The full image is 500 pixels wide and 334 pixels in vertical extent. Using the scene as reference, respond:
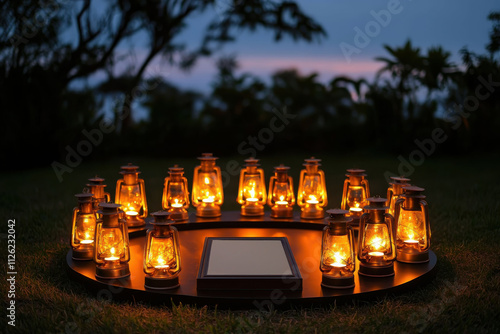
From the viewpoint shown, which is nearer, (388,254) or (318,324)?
(318,324)

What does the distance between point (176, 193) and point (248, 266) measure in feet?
4.44

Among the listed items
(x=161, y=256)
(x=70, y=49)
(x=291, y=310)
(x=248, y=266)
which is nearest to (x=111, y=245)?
(x=161, y=256)

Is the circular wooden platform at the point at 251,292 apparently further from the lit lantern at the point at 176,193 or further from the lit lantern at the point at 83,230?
the lit lantern at the point at 176,193

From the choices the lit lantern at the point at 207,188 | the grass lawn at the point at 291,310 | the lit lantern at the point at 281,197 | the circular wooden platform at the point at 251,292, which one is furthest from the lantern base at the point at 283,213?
the grass lawn at the point at 291,310

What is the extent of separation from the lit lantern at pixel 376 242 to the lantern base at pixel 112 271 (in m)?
1.35

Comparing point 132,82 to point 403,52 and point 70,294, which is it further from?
point 70,294

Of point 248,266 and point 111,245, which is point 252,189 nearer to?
point 248,266

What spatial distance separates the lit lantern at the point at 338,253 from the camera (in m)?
2.57

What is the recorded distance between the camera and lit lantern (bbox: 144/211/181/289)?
2.57 meters

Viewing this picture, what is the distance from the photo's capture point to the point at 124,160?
10477 millimetres

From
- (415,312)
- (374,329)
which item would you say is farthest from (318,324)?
(415,312)

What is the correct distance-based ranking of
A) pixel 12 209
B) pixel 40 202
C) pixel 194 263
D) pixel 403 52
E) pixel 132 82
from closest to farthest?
pixel 194 263 < pixel 12 209 < pixel 40 202 < pixel 403 52 < pixel 132 82

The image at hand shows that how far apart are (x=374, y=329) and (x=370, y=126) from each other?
28.4ft

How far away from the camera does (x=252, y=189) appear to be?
400 cm
